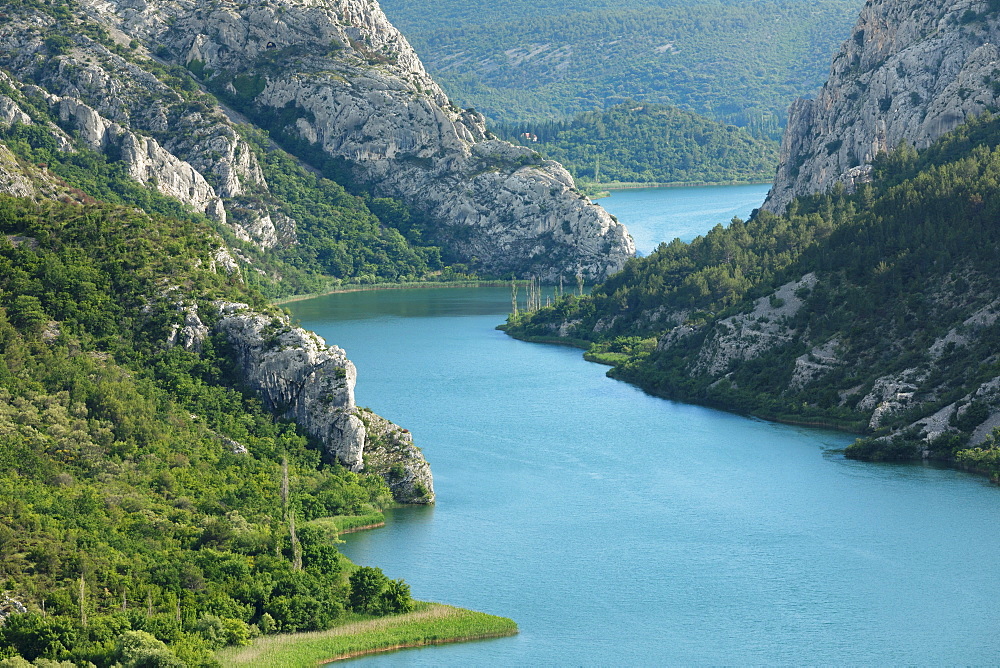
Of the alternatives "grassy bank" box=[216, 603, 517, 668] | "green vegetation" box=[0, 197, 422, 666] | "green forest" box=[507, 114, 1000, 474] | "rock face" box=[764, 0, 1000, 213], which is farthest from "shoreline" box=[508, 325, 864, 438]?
"grassy bank" box=[216, 603, 517, 668]

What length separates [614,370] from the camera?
13325 cm

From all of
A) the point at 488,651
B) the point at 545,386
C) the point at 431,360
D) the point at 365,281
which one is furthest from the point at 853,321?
the point at 365,281

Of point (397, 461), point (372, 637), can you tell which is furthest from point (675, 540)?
point (372, 637)

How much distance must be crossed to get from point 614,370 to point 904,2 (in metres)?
51.3

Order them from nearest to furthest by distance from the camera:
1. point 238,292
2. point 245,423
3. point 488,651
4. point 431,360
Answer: point 488,651 < point 245,423 < point 238,292 < point 431,360

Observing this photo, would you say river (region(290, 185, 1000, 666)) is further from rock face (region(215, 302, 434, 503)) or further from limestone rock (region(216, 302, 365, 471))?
limestone rock (region(216, 302, 365, 471))

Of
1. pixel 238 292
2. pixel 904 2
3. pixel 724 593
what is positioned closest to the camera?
pixel 724 593

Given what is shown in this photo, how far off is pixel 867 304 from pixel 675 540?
37.6 metres

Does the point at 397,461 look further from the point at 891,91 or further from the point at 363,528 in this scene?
the point at 891,91

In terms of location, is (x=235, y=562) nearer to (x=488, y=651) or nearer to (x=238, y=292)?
(x=488, y=651)

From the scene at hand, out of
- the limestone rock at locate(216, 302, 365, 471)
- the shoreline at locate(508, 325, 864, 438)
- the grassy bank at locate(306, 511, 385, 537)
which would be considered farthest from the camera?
the shoreline at locate(508, 325, 864, 438)

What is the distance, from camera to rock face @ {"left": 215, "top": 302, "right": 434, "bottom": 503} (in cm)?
9106

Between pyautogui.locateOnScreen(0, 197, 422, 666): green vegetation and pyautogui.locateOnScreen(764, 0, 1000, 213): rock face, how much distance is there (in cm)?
6314

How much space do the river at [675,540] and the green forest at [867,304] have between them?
3305 mm
